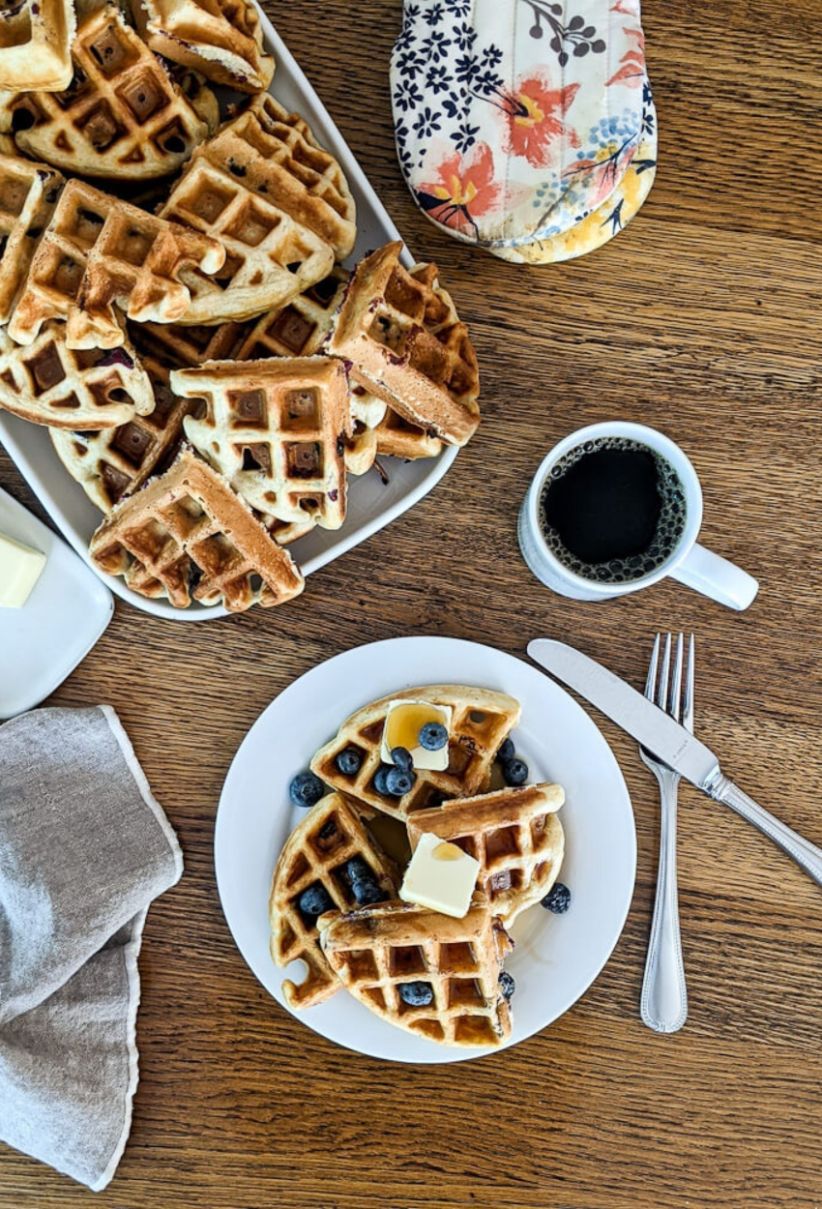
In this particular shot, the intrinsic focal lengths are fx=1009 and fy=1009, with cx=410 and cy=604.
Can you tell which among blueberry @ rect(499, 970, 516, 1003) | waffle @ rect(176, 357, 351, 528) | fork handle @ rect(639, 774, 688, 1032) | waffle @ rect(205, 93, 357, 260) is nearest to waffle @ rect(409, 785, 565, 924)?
blueberry @ rect(499, 970, 516, 1003)

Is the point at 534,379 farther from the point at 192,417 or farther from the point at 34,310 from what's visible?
the point at 34,310

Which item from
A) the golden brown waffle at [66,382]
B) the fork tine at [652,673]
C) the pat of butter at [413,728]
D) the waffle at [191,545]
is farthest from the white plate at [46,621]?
the fork tine at [652,673]

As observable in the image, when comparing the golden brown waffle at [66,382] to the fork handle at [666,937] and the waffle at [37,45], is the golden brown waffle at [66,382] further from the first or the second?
the fork handle at [666,937]

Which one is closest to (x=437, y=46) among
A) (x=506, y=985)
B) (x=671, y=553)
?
(x=671, y=553)

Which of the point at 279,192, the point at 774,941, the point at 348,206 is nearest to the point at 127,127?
the point at 279,192

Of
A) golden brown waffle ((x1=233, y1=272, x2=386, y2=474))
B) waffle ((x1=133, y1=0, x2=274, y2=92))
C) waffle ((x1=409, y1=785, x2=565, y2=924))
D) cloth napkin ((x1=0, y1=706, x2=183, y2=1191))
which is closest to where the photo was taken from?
waffle ((x1=133, y1=0, x2=274, y2=92))

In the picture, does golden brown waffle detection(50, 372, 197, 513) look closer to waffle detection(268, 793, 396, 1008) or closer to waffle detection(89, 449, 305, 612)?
waffle detection(89, 449, 305, 612)
